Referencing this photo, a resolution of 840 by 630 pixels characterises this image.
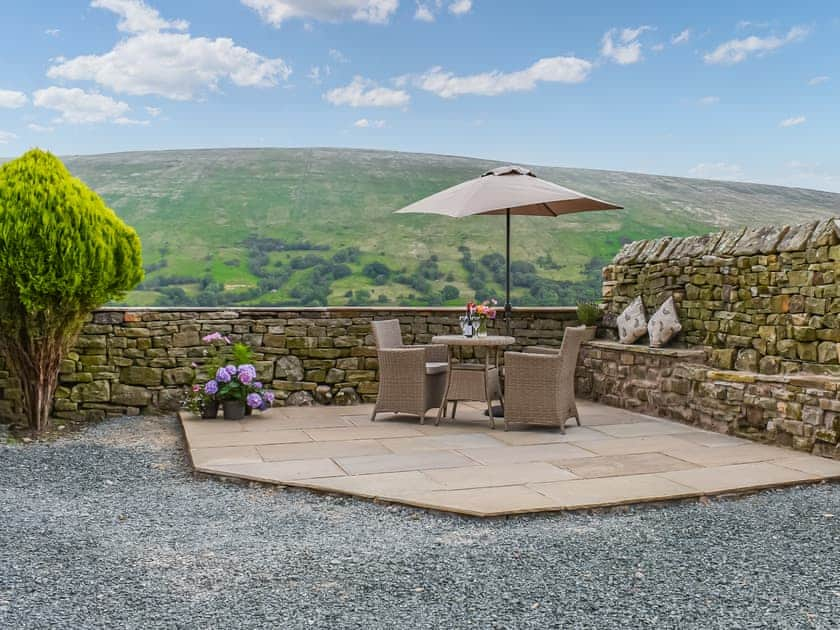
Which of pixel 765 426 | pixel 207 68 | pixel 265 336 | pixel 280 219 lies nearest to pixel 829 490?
pixel 765 426

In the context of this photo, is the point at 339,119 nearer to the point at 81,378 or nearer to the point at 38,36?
the point at 38,36

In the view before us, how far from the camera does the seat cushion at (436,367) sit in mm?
6188

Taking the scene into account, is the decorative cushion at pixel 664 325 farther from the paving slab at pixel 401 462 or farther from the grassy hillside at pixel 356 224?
the grassy hillside at pixel 356 224

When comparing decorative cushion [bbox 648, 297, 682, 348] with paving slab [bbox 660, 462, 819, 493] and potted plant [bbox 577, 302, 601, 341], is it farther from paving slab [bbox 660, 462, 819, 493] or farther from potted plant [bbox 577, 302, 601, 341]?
paving slab [bbox 660, 462, 819, 493]

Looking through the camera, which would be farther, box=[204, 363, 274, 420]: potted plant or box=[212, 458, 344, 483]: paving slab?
box=[204, 363, 274, 420]: potted plant

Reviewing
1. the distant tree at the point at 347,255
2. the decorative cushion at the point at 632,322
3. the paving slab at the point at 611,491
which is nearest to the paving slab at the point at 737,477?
the paving slab at the point at 611,491

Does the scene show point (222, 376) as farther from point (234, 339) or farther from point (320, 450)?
point (320, 450)

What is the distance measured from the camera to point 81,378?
261 inches

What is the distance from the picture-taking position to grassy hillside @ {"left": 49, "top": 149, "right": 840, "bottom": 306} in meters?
21.3

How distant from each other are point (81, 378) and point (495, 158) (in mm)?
27229

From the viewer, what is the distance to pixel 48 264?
557 cm

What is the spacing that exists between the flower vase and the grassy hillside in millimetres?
12145

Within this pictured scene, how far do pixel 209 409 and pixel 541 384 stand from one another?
9.34 feet

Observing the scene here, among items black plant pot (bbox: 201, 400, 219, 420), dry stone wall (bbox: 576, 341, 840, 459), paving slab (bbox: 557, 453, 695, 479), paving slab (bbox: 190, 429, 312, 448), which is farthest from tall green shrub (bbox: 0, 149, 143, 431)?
dry stone wall (bbox: 576, 341, 840, 459)
